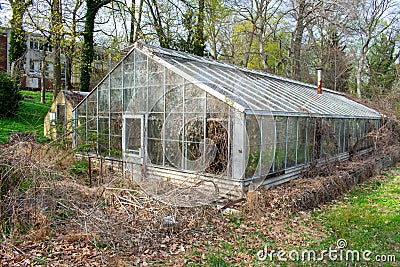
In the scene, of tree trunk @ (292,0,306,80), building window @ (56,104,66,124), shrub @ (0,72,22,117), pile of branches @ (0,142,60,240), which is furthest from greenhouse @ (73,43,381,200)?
tree trunk @ (292,0,306,80)

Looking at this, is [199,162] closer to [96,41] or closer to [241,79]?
[241,79]

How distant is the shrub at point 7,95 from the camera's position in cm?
1711

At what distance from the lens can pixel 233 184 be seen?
27.1 ft

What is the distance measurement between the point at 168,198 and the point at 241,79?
5460mm

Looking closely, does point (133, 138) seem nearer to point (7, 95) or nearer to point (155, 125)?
point (155, 125)

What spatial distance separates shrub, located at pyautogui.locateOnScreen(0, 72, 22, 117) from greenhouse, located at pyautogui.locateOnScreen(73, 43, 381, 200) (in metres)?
6.69

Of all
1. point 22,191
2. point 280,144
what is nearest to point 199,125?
point 280,144

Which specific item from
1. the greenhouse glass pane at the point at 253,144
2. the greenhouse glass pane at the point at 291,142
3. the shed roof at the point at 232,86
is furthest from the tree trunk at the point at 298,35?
the greenhouse glass pane at the point at 253,144

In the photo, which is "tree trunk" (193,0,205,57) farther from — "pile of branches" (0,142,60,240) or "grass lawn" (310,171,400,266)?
"pile of branches" (0,142,60,240)

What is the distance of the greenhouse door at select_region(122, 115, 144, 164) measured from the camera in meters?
10.6

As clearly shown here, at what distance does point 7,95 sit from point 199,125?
516 inches

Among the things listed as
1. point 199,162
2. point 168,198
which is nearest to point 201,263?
point 168,198

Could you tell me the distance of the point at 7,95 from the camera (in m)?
17.4

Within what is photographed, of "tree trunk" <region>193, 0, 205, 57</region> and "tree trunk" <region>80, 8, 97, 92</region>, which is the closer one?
"tree trunk" <region>80, 8, 97, 92</region>
